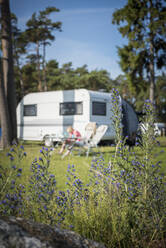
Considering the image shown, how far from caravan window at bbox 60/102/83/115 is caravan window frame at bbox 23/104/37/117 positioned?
5.59 feet

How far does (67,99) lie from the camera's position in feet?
36.2

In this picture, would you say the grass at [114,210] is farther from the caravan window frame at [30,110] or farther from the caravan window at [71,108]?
the caravan window frame at [30,110]

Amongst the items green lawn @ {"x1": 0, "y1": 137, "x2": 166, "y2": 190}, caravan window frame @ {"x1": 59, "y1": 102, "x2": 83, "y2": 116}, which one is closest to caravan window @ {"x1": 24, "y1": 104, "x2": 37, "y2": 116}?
caravan window frame @ {"x1": 59, "y1": 102, "x2": 83, "y2": 116}

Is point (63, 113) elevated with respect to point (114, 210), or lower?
elevated

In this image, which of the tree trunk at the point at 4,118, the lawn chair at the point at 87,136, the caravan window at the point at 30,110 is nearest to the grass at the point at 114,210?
the lawn chair at the point at 87,136

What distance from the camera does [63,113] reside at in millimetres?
11148

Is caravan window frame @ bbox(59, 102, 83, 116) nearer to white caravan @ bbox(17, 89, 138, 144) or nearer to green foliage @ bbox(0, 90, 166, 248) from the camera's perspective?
white caravan @ bbox(17, 89, 138, 144)

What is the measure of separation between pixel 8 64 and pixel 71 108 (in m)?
3.23

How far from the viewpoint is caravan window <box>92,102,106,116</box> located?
34.6 ft

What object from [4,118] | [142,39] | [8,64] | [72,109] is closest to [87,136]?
[72,109]

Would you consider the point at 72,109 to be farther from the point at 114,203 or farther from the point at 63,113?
the point at 114,203

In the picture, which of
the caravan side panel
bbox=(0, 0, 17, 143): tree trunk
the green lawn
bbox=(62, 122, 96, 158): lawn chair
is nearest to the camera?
the green lawn

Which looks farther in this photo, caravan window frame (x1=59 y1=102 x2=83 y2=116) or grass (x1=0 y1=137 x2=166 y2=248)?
caravan window frame (x1=59 y1=102 x2=83 y2=116)

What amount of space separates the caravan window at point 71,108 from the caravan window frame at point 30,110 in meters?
1.70
